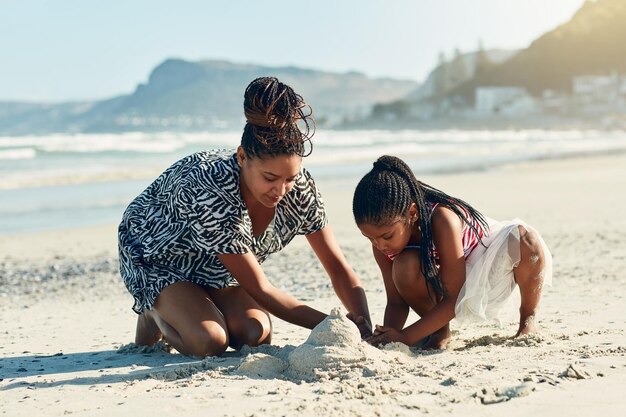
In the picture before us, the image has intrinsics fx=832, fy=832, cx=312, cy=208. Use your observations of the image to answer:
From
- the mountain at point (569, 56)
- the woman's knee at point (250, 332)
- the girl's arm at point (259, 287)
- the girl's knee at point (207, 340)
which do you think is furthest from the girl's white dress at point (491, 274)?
the mountain at point (569, 56)

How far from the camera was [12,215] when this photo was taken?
12.1 meters

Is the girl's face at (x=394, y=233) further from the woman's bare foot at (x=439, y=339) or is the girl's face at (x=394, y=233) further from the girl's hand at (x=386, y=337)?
the woman's bare foot at (x=439, y=339)

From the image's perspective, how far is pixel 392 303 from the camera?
166 inches

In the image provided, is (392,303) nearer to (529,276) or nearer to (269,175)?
(529,276)

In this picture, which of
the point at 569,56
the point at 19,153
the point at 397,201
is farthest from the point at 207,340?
the point at 569,56

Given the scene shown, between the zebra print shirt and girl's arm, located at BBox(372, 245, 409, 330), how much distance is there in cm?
38

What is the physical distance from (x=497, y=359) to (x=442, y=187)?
1136cm

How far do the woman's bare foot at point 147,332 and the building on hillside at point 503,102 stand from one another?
262 feet

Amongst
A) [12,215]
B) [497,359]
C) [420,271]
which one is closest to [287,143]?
[420,271]

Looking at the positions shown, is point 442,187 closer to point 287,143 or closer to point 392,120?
point 287,143

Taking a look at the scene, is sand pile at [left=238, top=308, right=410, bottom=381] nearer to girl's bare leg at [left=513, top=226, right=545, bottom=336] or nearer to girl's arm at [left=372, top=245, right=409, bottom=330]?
girl's arm at [left=372, top=245, right=409, bottom=330]

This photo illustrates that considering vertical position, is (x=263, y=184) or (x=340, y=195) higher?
(x=263, y=184)

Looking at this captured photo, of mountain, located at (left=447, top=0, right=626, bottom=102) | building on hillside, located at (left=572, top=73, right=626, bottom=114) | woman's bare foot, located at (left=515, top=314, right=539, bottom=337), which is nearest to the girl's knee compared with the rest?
woman's bare foot, located at (left=515, top=314, right=539, bottom=337)

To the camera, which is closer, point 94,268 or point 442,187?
point 94,268
